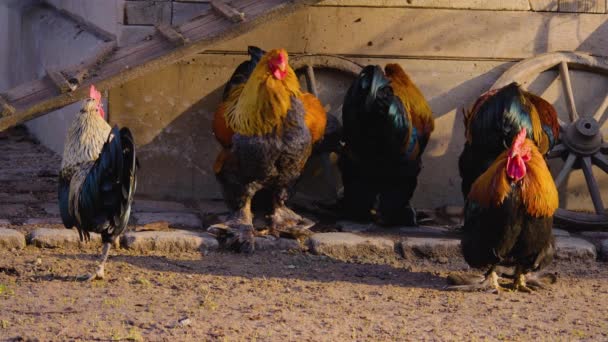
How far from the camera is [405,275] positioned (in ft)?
23.6

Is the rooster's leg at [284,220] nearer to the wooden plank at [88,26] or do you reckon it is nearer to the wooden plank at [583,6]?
the wooden plank at [88,26]

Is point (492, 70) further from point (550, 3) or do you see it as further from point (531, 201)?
point (531, 201)

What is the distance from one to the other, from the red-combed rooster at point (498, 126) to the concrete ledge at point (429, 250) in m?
0.65

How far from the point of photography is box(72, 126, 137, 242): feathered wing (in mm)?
6309

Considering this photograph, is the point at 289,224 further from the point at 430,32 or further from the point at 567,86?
the point at 567,86

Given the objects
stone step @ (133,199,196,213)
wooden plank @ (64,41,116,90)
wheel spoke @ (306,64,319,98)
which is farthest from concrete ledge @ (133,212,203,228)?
wheel spoke @ (306,64,319,98)

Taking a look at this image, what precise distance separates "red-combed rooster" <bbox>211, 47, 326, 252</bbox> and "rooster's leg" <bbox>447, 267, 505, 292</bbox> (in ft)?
4.86

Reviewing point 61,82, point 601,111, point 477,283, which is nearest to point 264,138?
point 61,82

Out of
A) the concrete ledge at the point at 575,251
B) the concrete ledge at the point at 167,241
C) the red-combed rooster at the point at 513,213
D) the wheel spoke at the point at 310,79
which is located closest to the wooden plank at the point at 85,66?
the concrete ledge at the point at 167,241

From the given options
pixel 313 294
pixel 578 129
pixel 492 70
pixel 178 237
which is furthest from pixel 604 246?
pixel 178 237

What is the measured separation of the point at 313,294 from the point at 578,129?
321 centimetres

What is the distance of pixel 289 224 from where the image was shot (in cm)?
805

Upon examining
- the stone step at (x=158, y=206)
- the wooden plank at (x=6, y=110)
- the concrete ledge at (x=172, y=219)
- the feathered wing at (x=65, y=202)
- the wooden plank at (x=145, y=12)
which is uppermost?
the wooden plank at (x=145, y=12)

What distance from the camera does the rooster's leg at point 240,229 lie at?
297 inches
